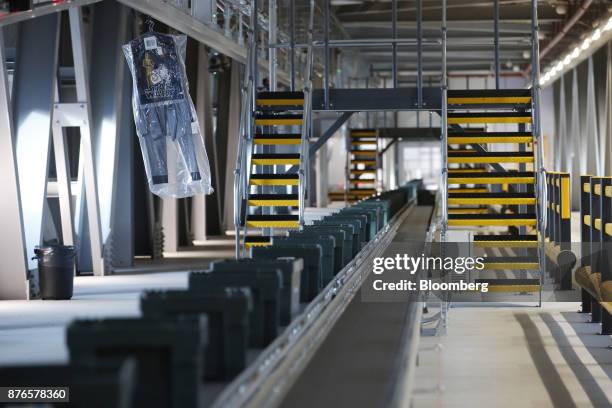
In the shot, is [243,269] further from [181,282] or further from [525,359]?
[181,282]

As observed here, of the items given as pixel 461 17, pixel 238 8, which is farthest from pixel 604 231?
pixel 461 17

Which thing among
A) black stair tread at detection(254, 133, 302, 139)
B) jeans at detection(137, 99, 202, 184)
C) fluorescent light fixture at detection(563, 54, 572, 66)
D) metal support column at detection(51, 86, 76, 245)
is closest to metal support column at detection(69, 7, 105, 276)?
metal support column at detection(51, 86, 76, 245)

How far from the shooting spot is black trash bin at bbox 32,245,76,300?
13.4 m

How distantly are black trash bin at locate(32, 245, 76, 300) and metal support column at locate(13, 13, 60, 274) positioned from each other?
0.77 metres

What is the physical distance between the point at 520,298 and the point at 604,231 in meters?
3.05

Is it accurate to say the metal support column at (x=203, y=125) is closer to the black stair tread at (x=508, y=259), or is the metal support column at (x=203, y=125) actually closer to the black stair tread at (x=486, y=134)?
the black stair tread at (x=486, y=134)

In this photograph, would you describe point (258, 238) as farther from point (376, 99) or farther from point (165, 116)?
point (376, 99)

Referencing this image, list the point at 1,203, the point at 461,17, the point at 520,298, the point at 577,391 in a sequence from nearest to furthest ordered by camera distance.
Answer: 1. the point at 577,391
2. the point at 1,203
3. the point at 520,298
4. the point at 461,17

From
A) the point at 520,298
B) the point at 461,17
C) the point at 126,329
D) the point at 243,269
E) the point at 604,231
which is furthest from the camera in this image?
the point at 461,17

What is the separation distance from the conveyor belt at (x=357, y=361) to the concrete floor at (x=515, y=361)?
662 mm

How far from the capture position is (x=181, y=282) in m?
15.3

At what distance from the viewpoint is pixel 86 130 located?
15.5 m

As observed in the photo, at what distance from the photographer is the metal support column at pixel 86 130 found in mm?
15094

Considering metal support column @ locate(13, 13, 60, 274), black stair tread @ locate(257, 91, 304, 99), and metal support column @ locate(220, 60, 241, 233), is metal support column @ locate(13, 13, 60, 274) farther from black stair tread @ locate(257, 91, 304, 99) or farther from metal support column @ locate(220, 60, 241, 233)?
metal support column @ locate(220, 60, 241, 233)
